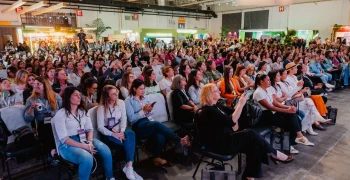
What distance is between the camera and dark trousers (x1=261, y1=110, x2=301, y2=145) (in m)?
3.32

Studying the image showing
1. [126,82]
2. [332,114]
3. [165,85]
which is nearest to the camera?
[126,82]

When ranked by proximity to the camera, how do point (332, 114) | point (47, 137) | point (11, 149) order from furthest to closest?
point (332, 114) → point (47, 137) → point (11, 149)

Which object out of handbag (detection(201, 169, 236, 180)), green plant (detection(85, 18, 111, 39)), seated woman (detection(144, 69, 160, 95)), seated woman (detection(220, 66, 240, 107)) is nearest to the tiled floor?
handbag (detection(201, 169, 236, 180))

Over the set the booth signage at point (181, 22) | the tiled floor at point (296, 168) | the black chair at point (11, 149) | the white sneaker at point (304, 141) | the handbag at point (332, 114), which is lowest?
the tiled floor at point (296, 168)

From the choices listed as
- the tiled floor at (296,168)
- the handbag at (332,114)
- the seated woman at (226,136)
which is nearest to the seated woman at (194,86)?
the tiled floor at (296,168)

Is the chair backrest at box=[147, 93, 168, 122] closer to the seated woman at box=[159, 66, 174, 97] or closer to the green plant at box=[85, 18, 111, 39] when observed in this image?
the seated woman at box=[159, 66, 174, 97]

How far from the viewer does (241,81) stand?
477 cm

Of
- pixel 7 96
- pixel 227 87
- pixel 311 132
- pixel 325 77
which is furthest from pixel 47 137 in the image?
pixel 325 77

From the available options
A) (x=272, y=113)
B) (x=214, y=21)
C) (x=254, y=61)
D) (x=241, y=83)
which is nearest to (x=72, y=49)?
(x=254, y=61)

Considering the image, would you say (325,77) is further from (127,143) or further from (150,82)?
(127,143)

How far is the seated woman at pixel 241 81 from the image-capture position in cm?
456

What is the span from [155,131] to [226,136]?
3.23ft

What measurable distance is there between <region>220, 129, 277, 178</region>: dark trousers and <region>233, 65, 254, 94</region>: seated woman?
2.05m

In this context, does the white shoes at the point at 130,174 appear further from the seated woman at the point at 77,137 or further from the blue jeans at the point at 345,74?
the blue jeans at the point at 345,74
